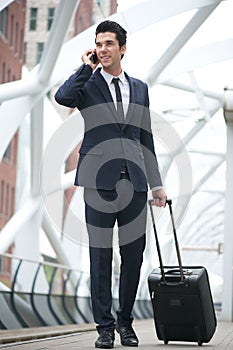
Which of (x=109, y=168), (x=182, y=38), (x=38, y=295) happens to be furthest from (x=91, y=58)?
(x=182, y=38)

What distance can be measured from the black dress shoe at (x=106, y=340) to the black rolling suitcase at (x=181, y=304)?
614 mm

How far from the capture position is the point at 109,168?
20.7 feet

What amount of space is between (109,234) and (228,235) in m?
7.45

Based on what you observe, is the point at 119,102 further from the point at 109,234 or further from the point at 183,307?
the point at 183,307

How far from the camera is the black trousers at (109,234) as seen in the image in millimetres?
6309

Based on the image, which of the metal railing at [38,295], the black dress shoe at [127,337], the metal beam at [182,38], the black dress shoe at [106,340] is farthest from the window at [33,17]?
the black dress shoe at [106,340]

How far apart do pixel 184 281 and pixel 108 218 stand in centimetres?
76

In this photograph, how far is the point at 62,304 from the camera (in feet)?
61.2

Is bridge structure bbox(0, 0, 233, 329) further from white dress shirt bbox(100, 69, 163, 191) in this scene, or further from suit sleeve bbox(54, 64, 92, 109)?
suit sleeve bbox(54, 64, 92, 109)

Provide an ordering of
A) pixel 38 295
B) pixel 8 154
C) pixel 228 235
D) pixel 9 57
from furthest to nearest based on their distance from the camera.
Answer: pixel 8 154 < pixel 9 57 < pixel 38 295 < pixel 228 235

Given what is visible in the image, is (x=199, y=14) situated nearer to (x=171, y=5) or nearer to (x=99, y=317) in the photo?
(x=171, y=5)

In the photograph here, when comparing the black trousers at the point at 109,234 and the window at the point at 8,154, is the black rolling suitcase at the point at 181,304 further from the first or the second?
the window at the point at 8,154

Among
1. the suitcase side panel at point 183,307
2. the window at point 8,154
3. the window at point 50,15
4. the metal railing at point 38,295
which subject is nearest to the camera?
the suitcase side panel at point 183,307

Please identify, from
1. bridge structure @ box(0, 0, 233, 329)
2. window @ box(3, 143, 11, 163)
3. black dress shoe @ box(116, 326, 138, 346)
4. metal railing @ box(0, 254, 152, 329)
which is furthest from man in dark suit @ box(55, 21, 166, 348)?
window @ box(3, 143, 11, 163)
